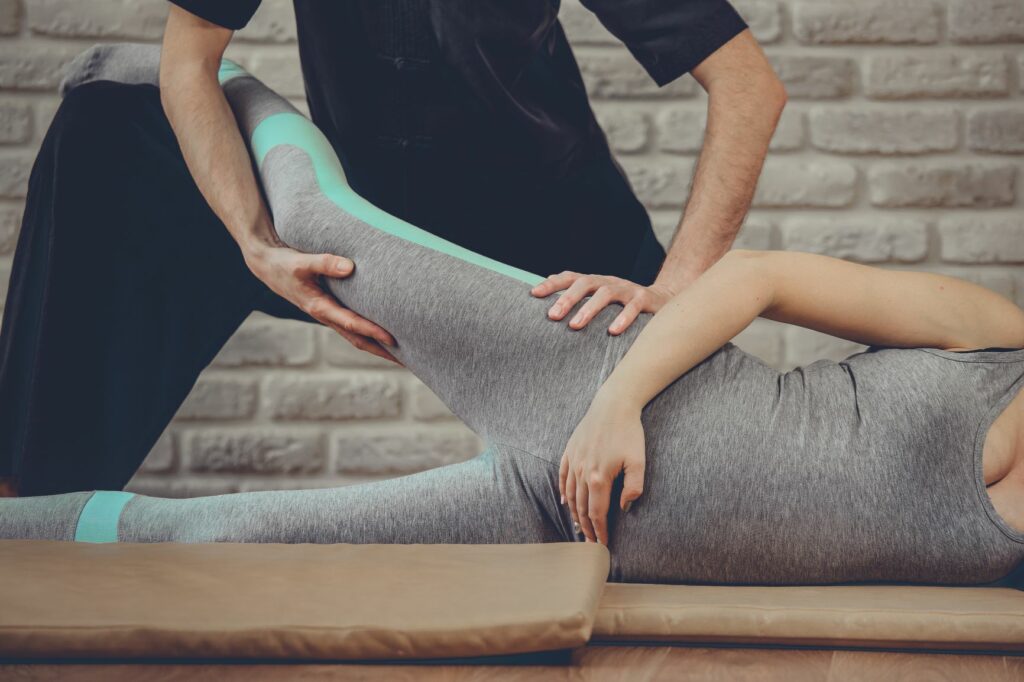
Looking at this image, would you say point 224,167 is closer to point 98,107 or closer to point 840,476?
point 98,107

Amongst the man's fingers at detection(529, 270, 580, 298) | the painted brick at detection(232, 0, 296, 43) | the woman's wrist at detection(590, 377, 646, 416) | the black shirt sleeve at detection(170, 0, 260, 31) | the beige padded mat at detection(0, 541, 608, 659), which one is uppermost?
the painted brick at detection(232, 0, 296, 43)

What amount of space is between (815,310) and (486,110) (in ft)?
2.13

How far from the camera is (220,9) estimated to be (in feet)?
4.44

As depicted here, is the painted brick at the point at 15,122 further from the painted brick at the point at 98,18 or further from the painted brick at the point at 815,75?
the painted brick at the point at 815,75

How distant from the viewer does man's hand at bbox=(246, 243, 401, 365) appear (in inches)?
42.7

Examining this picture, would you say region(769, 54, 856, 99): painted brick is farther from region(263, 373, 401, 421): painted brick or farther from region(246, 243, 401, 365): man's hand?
region(246, 243, 401, 365): man's hand

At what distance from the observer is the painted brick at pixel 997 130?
1.87 m

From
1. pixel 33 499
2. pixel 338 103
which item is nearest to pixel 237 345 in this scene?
pixel 338 103

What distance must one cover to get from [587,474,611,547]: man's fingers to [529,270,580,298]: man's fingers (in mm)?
228

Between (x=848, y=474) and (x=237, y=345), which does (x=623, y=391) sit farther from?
(x=237, y=345)

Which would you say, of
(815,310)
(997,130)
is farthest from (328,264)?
(997,130)

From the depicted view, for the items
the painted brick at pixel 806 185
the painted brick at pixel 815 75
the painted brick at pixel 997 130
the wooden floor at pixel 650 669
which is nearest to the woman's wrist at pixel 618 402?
the wooden floor at pixel 650 669

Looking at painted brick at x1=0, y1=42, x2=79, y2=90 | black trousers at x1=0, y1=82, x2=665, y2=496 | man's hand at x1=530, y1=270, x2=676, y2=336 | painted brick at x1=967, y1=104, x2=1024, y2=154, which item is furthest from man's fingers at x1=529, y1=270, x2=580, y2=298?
painted brick at x1=0, y1=42, x2=79, y2=90

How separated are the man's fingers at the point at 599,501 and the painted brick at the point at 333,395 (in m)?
1.01
